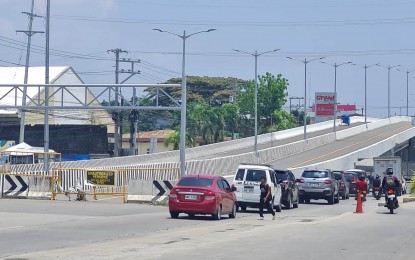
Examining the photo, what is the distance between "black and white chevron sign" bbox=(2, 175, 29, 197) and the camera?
41.1m

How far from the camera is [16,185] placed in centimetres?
4125

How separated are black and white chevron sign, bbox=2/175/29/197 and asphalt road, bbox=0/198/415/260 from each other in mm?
7159

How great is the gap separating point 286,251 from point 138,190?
22.0 m

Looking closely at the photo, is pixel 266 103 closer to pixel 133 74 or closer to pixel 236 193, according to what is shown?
pixel 133 74

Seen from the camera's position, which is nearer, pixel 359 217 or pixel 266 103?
pixel 359 217

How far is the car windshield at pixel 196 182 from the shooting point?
1164 inches

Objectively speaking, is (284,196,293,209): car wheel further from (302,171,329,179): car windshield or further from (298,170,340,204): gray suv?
(302,171,329,179): car windshield

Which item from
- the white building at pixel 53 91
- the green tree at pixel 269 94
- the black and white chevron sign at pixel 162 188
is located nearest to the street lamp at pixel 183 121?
the black and white chevron sign at pixel 162 188

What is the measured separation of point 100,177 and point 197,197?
13.2 meters

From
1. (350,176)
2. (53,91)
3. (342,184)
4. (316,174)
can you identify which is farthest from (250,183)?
(53,91)

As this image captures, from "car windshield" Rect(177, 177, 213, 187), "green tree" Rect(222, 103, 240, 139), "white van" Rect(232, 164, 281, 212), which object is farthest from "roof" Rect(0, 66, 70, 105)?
"car windshield" Rect(177, 177, 213, 187)

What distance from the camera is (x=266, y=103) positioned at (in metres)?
145

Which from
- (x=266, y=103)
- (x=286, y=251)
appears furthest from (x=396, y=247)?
(x=266, y=103)

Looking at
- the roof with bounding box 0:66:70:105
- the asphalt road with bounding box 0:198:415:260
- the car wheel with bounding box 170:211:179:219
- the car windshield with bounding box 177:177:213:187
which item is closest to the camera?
the asphalt road with bounding box 0:198:415:260
